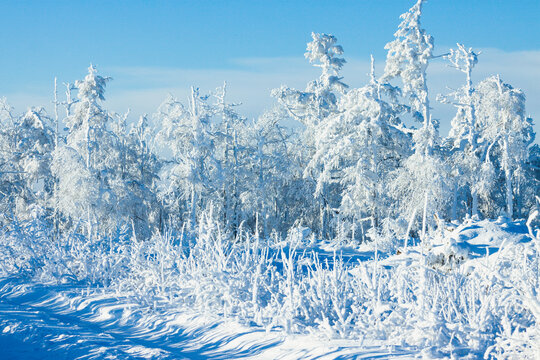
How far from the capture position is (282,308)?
6.11m

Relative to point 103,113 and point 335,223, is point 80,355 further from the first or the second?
point 335,223

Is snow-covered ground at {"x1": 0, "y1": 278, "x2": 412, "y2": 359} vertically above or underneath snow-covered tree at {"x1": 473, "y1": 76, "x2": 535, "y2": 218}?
underneath

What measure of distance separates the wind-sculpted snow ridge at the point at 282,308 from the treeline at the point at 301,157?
1036cm

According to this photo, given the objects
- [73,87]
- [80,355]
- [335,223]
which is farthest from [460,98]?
[80,355]

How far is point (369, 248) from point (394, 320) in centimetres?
1121

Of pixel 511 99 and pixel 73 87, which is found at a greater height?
pixel 73 87

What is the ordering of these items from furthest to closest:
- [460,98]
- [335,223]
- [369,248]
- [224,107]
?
[224,107] < [335,223] < [460,98] < [369,248]

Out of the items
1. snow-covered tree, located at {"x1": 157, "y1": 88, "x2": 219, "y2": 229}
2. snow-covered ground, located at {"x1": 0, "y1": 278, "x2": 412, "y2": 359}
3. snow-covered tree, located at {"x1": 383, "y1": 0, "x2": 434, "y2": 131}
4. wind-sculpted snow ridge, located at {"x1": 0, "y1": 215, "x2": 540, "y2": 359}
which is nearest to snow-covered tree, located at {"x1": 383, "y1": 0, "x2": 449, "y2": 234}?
snow-covered tree, located at {"x1": 383, "y1": 0, "x2": 434, "y2": 131}

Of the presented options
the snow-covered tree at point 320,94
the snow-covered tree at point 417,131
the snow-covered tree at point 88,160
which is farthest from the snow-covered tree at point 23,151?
the snow-covered tree at point 417,131

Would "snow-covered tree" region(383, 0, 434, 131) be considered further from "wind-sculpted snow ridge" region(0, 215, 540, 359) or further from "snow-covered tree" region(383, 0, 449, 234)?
"wind-sculpted snow ridge" region(0, 215, 540, 359)

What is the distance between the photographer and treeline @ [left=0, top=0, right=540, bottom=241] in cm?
2225

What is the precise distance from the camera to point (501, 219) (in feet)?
44.5

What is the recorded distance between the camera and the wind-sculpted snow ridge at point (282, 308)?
16.9 feet

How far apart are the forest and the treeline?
0.09 m
